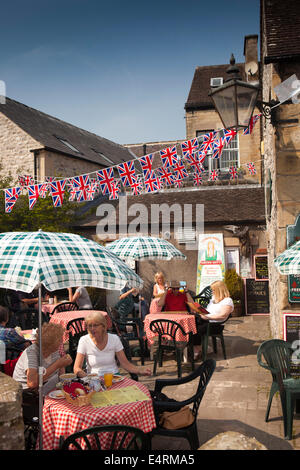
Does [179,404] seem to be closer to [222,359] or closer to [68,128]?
[222,359]

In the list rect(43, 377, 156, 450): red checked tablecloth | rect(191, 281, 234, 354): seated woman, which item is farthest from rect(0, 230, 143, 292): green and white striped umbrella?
rect(191, 281, 234, 354): seated woman

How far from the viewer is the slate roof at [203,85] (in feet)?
67.6

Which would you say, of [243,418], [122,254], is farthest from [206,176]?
[243,418]

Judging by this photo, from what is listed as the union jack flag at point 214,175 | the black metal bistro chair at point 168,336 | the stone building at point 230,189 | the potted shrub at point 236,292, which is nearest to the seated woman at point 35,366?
the black metal bistro chair at point 168,336

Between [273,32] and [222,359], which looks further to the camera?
[222,359]

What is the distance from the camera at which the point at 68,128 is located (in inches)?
894

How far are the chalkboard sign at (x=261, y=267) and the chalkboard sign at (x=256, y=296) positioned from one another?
252 mm

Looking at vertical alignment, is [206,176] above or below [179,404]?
above

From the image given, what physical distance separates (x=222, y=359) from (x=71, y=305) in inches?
135

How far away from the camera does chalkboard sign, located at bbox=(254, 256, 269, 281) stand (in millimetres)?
12898

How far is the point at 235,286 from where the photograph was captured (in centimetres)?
1270

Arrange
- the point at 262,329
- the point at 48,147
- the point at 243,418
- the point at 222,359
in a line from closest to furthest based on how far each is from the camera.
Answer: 1. the point at 243,418
2. the point at 222,359
3. the point at 262,329
4. the point at 48,147

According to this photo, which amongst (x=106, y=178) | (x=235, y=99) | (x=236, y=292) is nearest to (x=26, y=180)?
(x=106, y=178)

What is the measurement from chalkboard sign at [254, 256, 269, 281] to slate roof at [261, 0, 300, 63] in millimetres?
7435
